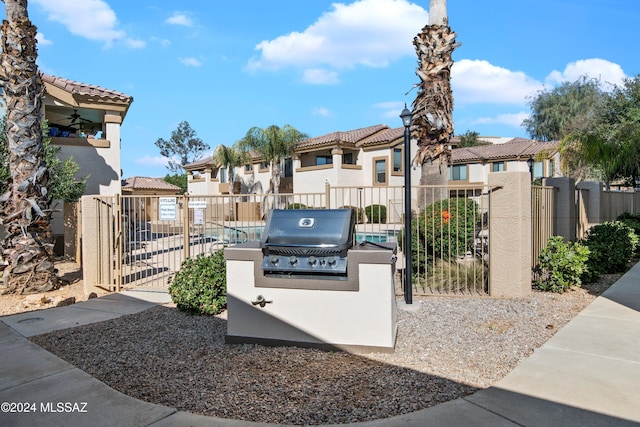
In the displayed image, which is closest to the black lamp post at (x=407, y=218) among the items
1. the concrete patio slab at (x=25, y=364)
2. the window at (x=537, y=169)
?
the concrete patio slab at (x=25, y=364)

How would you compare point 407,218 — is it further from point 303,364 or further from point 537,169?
point 537,169

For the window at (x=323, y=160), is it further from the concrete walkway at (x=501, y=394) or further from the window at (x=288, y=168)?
the concrete walkway at (x=501, y=394)

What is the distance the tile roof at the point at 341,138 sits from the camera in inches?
1230

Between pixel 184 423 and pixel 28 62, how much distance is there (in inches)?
370

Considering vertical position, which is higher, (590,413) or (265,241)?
(265,241)

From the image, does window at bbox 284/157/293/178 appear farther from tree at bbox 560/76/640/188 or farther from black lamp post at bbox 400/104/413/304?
black lamp post at bbox 400/104/413/304

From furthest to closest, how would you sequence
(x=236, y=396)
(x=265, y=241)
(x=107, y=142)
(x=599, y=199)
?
(x=107, y=142) < (x=599, y=199) < (x=265, y=241) < (x=236, y=396)

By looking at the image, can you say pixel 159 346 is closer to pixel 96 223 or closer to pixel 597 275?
pixel 96 223

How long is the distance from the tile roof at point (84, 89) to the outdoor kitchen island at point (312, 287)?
1361 cm

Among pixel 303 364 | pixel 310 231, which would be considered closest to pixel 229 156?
pixel 310 231

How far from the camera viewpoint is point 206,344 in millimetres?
5504

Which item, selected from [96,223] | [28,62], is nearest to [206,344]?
[96,223]

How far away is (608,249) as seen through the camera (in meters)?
10.2

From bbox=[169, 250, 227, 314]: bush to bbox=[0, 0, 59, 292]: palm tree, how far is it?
14.3 feet
